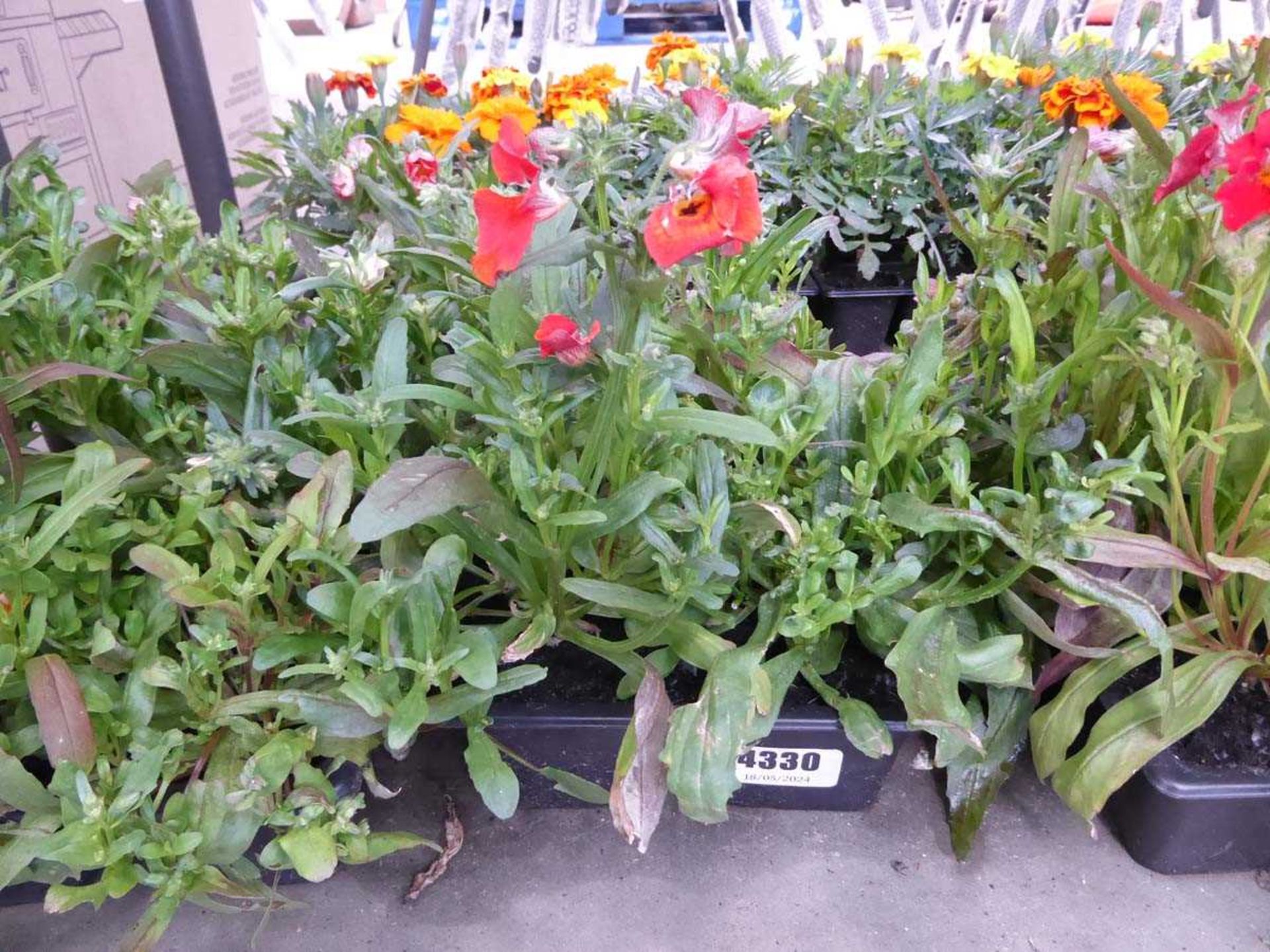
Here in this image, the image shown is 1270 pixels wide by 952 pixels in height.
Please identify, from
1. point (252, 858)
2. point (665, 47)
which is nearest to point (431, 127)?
point (665, 47)

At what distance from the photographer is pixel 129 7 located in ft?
5.85

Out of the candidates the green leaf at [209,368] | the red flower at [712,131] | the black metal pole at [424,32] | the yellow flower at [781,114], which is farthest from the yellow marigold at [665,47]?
the red flower at [712,131]

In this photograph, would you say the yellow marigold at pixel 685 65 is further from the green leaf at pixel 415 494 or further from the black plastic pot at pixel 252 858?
the black plastic pot at pixel 252 858

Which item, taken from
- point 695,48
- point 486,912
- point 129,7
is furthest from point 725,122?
point 129,7

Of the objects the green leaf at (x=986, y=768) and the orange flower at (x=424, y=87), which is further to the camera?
the orange flower at (x=424, y=87)

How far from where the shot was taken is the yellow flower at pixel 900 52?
69.3 inches

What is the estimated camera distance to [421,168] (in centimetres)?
96

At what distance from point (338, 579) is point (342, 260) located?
0.26 meters

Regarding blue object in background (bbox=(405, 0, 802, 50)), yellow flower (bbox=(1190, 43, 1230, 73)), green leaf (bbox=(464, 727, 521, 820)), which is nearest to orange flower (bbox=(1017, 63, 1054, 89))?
yellow flower (bbox=(1190, 43, 1230, 73))

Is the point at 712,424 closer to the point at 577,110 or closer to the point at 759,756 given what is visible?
the point at 759,756

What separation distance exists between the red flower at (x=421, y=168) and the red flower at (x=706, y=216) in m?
0.56

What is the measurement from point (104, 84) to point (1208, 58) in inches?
85.0

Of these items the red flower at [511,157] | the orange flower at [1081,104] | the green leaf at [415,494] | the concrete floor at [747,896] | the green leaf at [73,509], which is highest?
the red flower at [511,157]

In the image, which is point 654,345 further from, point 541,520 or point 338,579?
point 338,579
